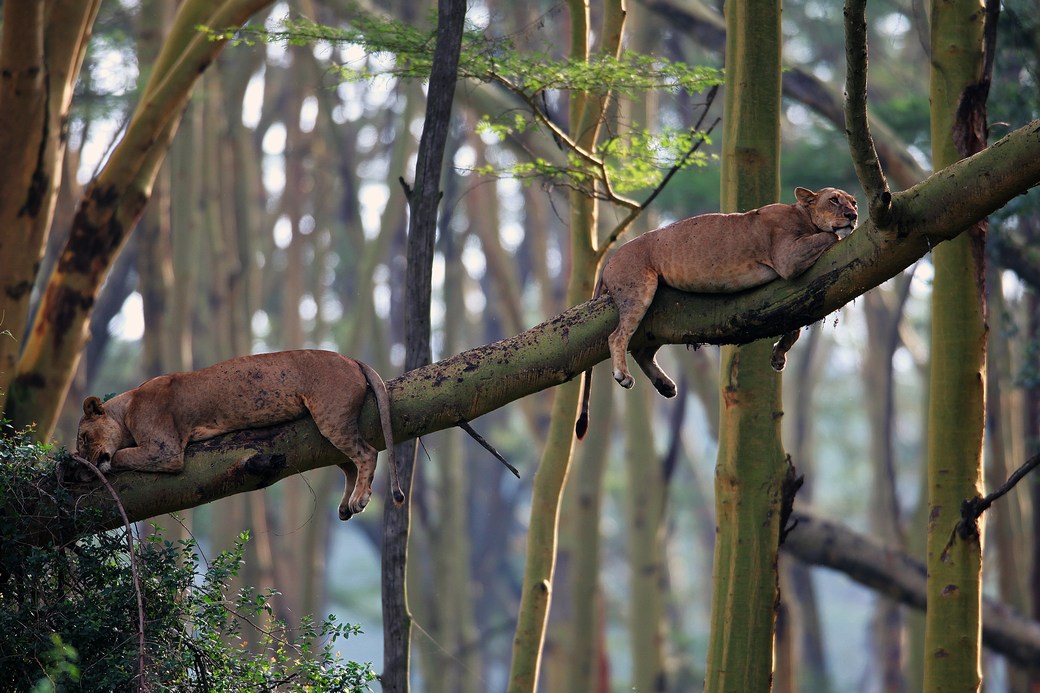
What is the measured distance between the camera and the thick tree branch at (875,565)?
12375 millimetres

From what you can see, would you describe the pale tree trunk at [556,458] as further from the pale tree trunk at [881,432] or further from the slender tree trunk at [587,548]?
the pale tree trunk at [881,432]

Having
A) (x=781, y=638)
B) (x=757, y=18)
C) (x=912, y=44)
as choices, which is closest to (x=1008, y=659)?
(x=781, y=638)

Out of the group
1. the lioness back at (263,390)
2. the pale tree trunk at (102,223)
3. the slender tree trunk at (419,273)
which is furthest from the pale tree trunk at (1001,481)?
the lioness back at (263,390)

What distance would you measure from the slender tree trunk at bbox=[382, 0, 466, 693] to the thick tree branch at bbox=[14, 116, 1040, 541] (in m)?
1.95

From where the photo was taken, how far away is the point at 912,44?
79.4 ft

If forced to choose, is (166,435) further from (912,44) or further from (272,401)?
(912,44)

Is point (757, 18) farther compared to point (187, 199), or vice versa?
point (187, 199)

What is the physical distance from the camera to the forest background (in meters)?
13.9

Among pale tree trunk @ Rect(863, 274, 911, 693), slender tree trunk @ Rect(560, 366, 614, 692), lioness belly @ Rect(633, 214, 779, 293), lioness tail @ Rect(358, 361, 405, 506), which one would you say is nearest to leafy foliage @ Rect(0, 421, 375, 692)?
lioness tail @ Rect(358, 361, 405, 506)

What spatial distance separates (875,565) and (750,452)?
628 cm

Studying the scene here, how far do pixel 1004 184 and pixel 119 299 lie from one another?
1844 cm

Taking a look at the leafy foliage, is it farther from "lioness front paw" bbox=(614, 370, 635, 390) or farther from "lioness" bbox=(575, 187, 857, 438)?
Result: "lioness" bbox=(575, 187, 857, 438)

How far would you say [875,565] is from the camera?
1261 cm

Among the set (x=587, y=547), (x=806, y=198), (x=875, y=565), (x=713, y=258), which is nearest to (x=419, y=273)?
(x=713, y=258)
